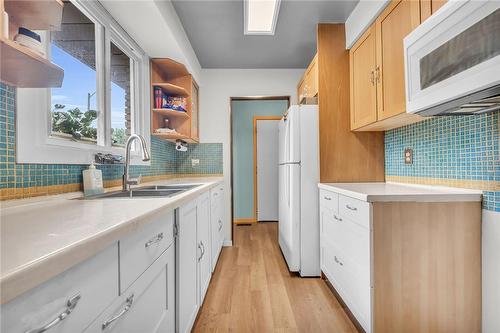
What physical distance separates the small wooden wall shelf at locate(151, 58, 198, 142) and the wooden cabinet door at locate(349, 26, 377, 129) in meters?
1.72

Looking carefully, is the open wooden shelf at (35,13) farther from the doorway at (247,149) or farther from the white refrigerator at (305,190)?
the doorway at (247,149)

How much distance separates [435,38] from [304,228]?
1.83m

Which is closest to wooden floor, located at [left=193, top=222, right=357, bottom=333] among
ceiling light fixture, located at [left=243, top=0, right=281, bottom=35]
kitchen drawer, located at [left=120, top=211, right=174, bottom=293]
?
kitchen drawer, located at [left=120, top=211, right=174, bottom=293]

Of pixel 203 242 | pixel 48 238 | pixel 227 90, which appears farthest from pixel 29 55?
pixel 227 90

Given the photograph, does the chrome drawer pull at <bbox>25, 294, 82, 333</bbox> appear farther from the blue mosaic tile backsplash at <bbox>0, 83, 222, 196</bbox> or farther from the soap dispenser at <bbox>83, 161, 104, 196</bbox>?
the soap dispenser at <bbox>83, 161, 104, 196</bbox>

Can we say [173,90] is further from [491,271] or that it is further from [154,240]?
[491,271]

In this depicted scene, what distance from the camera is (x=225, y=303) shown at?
2.02m

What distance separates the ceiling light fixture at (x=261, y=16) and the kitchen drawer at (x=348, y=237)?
173 cm

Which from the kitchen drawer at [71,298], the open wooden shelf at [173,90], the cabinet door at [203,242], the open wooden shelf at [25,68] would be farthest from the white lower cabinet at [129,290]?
the open wooden shelf at [173,90]

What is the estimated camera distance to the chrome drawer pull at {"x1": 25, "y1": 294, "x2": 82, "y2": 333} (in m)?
0.44

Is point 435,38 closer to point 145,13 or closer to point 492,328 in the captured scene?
point 492,328

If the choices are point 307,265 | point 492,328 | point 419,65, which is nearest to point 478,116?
point 419,65

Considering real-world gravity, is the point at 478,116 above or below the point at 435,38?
below

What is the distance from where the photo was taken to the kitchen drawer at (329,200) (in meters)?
1.98
